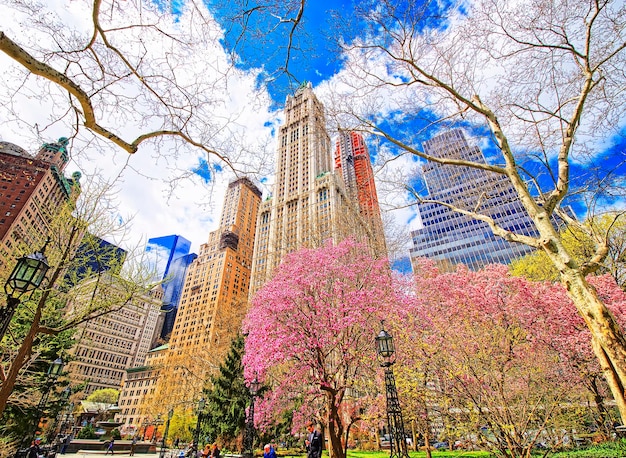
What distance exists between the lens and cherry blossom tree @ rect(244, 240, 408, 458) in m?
10.8

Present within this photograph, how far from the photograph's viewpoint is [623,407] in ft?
13.1

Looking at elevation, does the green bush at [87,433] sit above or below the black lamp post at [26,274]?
below

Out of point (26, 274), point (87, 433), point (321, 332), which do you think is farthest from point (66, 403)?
point (26, 274)

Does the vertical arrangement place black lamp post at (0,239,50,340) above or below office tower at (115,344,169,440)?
below

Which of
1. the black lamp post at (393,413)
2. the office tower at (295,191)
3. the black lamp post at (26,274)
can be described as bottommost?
the black lamp post at (393,413)

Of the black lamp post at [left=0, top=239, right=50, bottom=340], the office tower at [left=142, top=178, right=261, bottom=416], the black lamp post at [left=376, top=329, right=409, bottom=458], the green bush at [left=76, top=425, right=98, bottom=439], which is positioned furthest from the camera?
the office tower at [left=142, top=178, right=261, bottom=416]

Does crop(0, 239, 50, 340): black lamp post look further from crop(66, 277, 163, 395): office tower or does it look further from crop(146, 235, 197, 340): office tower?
crop(146, 235, 197, 340): office tower

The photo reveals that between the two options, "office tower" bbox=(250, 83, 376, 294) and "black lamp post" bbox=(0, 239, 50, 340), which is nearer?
"black lamp post" bbox=(0, 239, 50, 340)

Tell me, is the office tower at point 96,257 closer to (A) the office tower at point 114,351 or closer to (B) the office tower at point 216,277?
(B) the office tower at point 216,277

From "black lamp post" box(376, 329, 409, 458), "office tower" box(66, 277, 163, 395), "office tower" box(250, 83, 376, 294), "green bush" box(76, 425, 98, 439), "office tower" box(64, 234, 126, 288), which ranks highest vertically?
"office tower" box(250, 83, 376, 294)

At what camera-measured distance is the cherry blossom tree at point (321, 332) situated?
425 inches

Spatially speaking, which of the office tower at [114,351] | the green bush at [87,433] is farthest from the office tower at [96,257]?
the office tower at [114,351]

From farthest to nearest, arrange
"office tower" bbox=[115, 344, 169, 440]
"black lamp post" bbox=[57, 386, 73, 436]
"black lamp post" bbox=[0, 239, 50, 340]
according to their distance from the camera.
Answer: "office tower" bbox=[115, 344, 169, 440]
"black lamp post" bbox=[57, 386, 73, 436]
"black lamp post" bbox=[0, 239, 50, 340]

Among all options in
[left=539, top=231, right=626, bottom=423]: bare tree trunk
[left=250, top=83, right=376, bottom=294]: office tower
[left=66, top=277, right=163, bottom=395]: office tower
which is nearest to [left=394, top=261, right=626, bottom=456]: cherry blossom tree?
[left=539, top=231, right=626, bottom=423]: bare tree trunk
